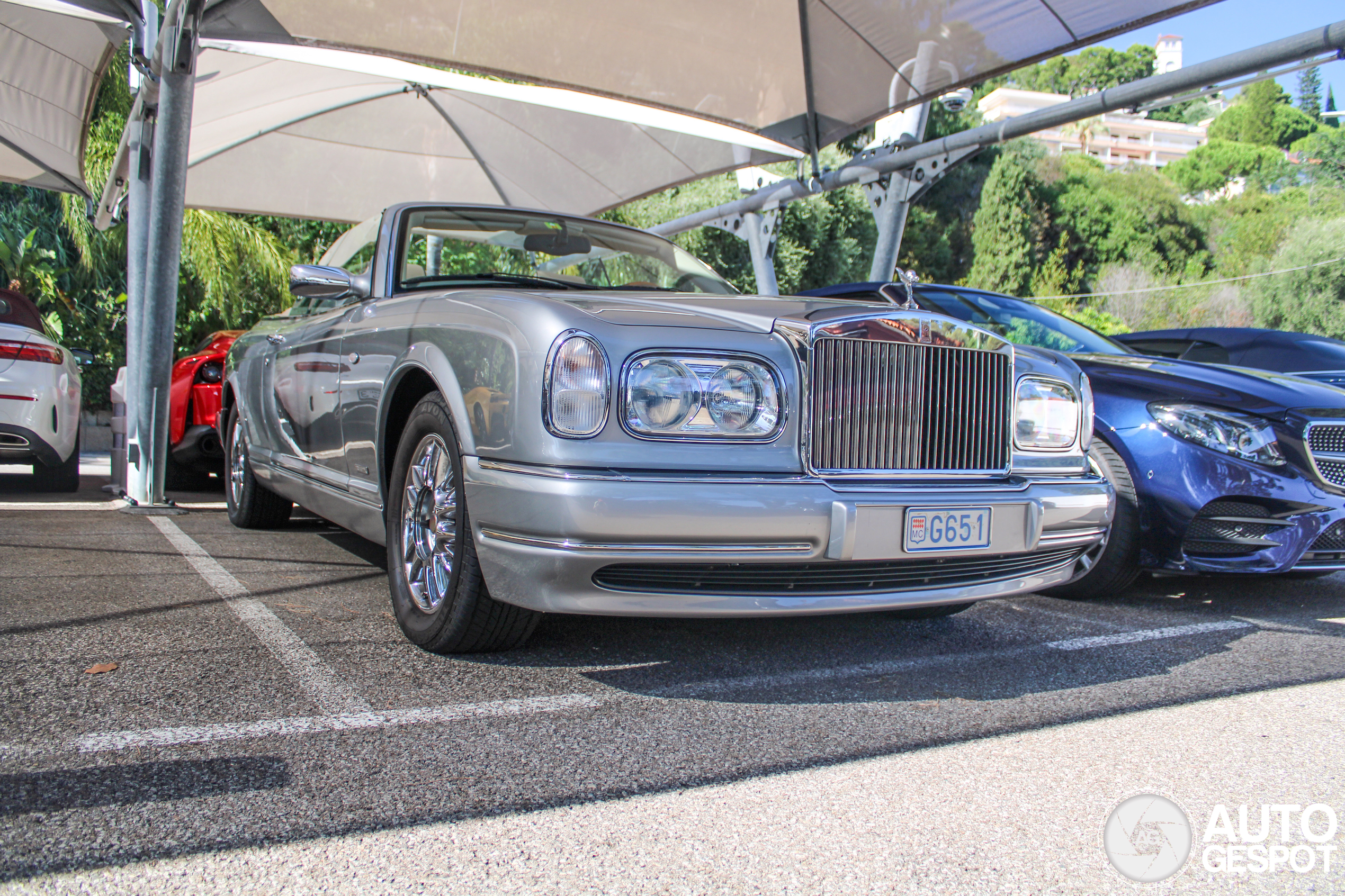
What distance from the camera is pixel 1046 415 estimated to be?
296 cm

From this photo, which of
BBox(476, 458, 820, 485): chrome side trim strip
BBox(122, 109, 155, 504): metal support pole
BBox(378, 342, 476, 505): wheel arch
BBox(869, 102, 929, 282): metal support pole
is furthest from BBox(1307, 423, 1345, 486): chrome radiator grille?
BBox(122, 109, 155, 504): metal support pole

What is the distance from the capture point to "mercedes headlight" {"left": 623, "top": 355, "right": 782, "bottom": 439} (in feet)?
7.68

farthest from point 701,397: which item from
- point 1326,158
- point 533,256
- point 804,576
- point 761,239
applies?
point 1326,158

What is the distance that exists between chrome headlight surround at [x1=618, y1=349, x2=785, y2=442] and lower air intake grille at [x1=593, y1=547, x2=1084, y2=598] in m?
0.31

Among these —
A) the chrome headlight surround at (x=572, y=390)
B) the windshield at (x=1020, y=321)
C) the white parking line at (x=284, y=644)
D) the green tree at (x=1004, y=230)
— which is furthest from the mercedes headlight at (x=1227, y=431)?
the green tree at (x=1004, y=230)

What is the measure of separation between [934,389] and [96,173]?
1445 centimetres

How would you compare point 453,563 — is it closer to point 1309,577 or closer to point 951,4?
point 1309,577

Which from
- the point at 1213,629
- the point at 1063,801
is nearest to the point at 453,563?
the point at 1063,801

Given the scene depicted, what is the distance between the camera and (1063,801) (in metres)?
1.96

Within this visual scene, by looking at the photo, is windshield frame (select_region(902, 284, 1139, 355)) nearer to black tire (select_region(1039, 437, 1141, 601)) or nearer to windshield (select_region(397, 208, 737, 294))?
black tire (select_region(1039, 437, 1141, 601))

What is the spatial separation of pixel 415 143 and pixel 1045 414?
9115mm

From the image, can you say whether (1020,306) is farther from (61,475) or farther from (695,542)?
(61,475)

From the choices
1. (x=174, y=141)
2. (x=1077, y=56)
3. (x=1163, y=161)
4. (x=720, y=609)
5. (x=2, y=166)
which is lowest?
(x=720, y=609)

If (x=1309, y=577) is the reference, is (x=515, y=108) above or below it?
above
